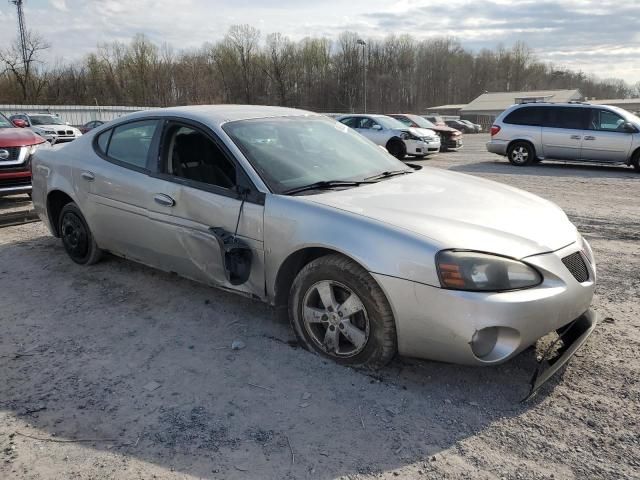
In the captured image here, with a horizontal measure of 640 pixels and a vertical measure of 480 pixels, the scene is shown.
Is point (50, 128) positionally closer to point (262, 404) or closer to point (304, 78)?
point (262, 404)

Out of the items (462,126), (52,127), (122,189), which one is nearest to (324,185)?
(122,189)

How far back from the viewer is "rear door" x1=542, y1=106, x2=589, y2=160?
1359 cm

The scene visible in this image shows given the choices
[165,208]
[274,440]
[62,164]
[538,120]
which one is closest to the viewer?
[274,440]

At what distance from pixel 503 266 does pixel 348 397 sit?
110 centimetres

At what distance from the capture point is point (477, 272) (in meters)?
2.75

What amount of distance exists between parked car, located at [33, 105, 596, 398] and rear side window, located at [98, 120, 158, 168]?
15mm

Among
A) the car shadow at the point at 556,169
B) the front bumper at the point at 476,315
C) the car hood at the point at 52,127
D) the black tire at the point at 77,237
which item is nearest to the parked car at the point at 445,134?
the car shadow at the point at 556,169

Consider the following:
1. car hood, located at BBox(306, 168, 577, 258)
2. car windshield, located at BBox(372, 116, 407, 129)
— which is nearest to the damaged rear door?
car hood, located at BBox(306, 168, 577, 258)

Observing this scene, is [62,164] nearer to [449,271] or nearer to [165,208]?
[165,208]

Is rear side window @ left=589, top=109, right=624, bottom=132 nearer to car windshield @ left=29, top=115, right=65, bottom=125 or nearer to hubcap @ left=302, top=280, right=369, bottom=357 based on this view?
hubcap @ left=302, top=280, right=369, bottom=357

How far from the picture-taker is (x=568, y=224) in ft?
11.6

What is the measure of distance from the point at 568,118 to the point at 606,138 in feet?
3.56

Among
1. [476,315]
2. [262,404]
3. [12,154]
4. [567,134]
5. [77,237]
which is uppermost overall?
[567,134]

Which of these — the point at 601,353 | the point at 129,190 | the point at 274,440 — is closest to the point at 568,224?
the point at 601,353
